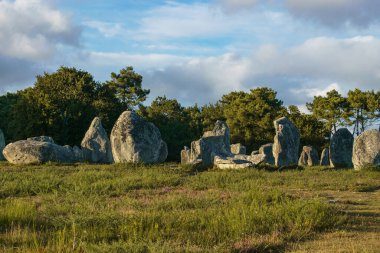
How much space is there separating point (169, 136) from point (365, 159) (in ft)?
94.2

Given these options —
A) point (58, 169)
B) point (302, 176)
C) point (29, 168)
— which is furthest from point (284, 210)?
point (29, 168)

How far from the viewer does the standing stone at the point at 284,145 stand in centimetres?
3544

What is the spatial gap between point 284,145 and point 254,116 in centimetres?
2942

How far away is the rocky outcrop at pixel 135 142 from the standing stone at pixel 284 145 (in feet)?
30.5

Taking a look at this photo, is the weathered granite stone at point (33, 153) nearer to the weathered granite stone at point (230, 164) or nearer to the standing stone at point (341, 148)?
the weathered granite stone at point (230, 164)

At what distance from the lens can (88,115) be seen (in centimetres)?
5097

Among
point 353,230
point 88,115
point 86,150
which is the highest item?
point 88,115

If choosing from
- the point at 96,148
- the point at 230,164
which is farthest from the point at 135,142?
the point at 230,164

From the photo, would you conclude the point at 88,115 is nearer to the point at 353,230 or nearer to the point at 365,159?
the point at 365,159

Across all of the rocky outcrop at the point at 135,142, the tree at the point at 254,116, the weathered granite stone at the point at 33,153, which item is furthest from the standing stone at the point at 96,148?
the tree at the point at 254,116

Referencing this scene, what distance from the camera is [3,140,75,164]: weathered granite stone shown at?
3000 centimetres

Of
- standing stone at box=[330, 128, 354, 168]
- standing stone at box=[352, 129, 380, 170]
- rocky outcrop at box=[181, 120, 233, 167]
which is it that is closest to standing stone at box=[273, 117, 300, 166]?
standing stone at box=[330, 128, 354, 168]

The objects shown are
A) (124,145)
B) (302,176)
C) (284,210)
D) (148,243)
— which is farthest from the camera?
(124,145)

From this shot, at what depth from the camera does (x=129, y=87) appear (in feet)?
232
